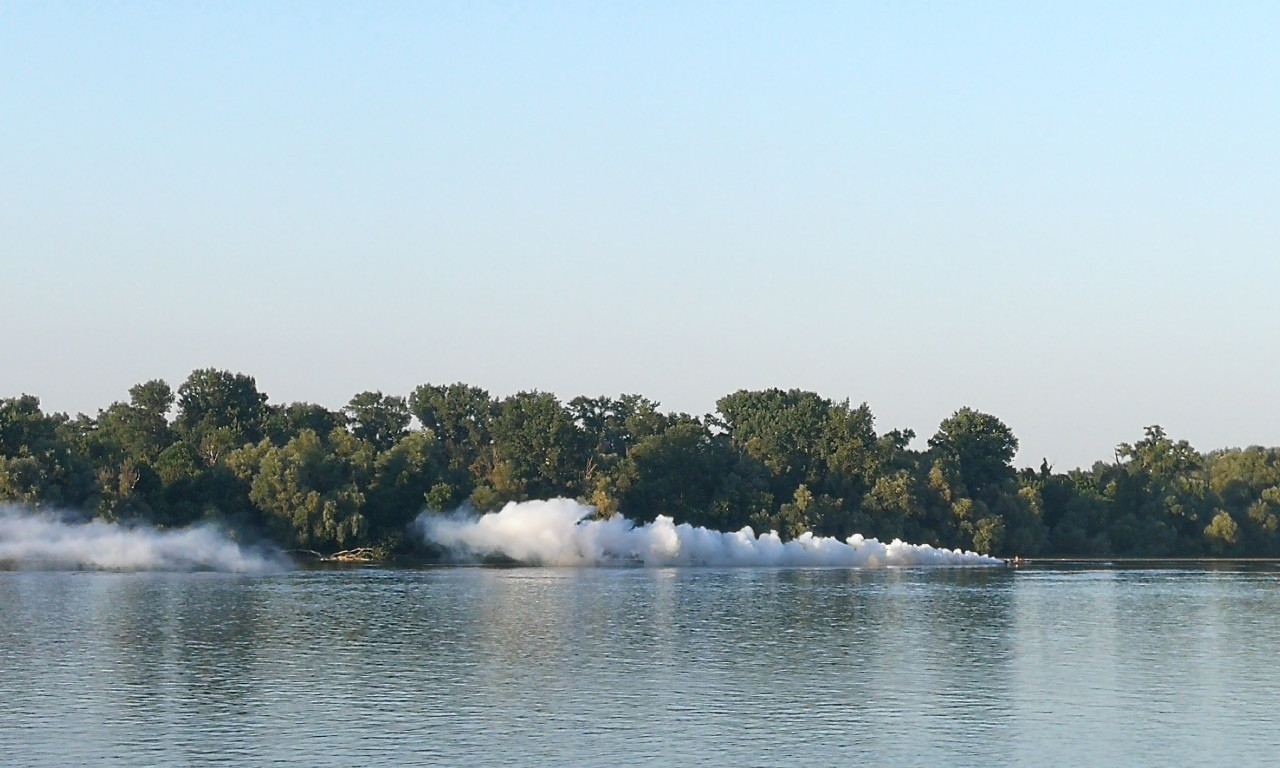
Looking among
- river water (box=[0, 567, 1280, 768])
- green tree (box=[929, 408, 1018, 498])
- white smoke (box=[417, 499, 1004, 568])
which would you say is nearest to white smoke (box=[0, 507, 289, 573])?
white smoke (box=[417, 499, 1004, 568])

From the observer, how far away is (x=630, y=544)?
160 meters

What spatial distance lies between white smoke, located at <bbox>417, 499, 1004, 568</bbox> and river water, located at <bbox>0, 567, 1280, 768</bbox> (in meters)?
42.2

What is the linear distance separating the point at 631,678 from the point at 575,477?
112507mm

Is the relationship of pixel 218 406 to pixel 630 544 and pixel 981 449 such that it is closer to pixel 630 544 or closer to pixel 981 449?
pixel 630 544

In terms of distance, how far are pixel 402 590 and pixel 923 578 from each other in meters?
45.9

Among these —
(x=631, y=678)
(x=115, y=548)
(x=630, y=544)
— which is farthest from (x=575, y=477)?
(x=631, y=678)

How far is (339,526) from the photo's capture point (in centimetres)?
15012

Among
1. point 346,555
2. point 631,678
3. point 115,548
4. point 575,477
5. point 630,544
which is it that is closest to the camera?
point 631,678

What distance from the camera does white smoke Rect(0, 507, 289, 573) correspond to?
138 m

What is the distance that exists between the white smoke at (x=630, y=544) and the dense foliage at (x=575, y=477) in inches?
150

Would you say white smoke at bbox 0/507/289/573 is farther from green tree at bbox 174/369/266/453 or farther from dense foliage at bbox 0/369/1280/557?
green tree at bbox 174/369/266/453

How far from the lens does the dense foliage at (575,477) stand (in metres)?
150

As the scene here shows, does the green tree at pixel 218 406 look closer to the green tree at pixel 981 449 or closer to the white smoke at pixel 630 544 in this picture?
the white smoke at pixel 630 544

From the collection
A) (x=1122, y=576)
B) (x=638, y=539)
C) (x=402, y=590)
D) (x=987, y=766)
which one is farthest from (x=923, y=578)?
(x=987, y=766)
